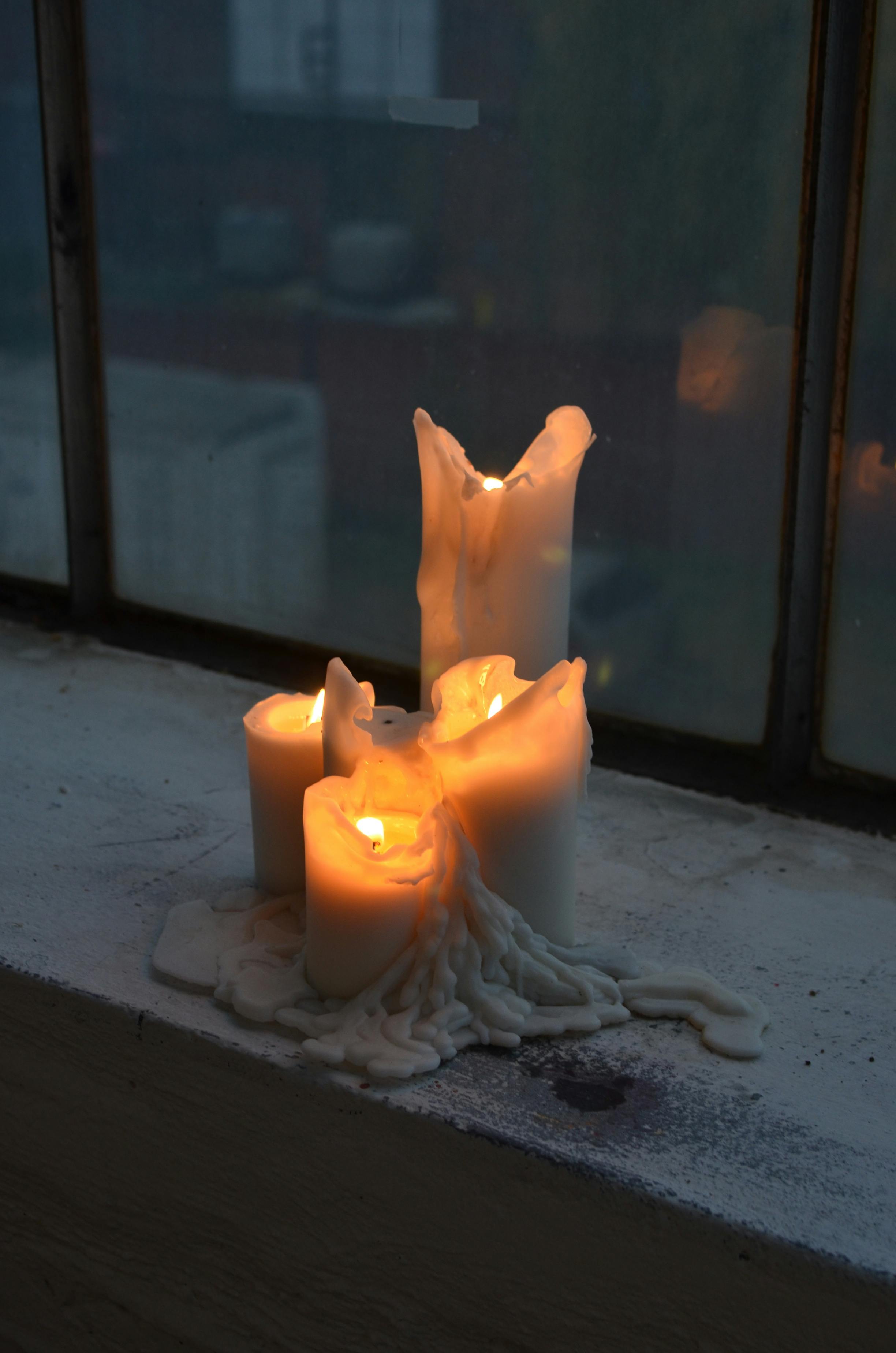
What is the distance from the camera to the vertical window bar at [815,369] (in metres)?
1.43

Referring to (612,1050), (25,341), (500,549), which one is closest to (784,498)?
(500,549)

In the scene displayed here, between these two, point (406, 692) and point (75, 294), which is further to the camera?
point (75, 294)

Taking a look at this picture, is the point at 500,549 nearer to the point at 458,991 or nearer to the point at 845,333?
the point at 458,991

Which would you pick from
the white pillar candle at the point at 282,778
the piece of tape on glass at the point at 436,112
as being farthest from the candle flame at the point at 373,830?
the piece of tape on glass at the point at 436,112

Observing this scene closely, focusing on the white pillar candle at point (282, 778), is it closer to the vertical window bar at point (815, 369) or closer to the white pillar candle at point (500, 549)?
the white pillar candle at point (500, 549)

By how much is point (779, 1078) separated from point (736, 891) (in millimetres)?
310

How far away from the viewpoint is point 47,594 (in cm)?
223

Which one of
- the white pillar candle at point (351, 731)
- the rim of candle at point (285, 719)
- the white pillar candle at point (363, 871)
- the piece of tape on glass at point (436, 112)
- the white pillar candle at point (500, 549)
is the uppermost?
the piece of tape on glass at point (436, 112)

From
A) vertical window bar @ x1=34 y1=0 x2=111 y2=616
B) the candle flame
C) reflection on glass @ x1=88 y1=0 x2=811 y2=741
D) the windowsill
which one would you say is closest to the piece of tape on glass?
reflection on glass @ x1=88 y1=0 x2=811 y2=741

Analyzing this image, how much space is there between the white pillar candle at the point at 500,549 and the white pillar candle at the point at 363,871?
0.50 feet

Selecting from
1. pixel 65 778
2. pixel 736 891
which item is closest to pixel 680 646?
pixel 736 891

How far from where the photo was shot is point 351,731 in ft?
3.93

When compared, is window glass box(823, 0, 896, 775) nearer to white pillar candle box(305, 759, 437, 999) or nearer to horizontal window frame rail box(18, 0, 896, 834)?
horizontal window frame rail box(18, 0, 896, 834)

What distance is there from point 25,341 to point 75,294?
152 mm
